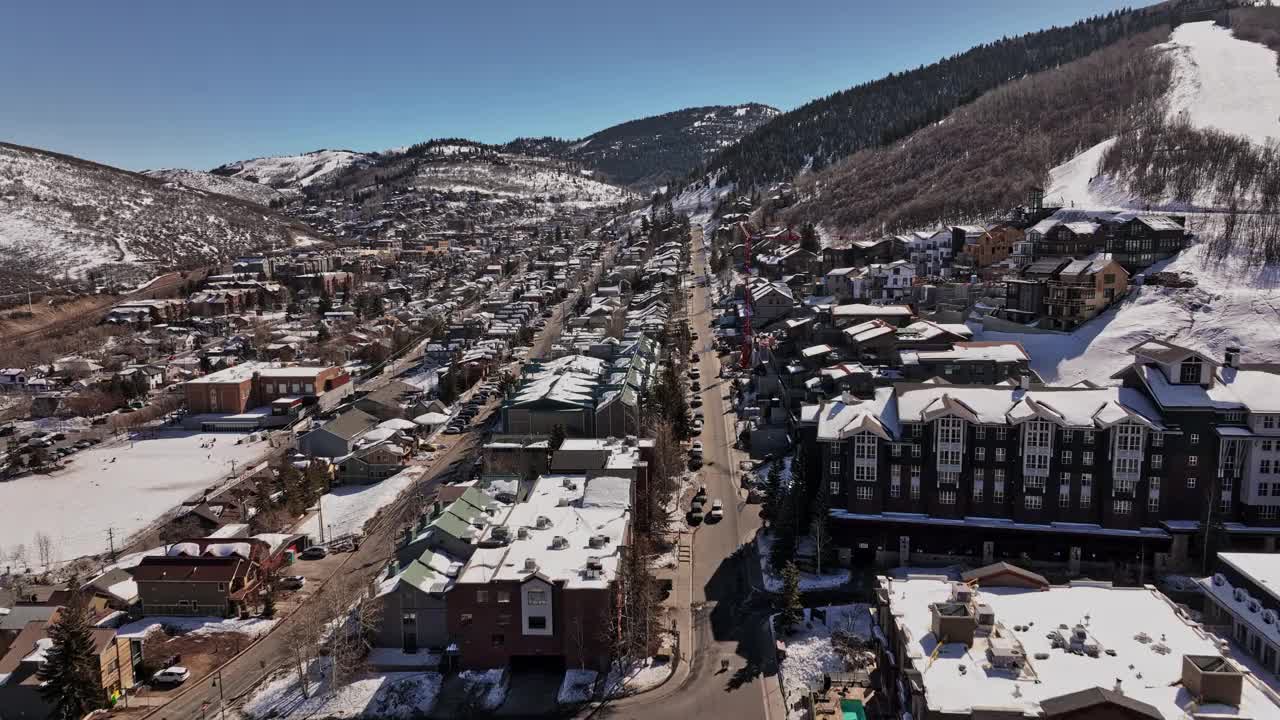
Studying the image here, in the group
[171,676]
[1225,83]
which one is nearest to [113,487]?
[171,676]

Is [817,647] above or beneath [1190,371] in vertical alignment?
beneath

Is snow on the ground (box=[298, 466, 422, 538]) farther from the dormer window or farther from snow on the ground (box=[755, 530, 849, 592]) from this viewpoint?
the dormer window

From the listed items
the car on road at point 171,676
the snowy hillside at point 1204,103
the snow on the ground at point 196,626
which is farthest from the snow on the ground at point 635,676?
the snowy hillside at point 1204,103

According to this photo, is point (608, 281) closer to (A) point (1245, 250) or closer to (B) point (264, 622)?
(A) point (1245, 250)

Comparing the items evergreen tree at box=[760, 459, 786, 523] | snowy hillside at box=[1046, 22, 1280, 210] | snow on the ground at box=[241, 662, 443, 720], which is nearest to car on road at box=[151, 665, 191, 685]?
snow on the ground at box=[241, 662, 443, 720]

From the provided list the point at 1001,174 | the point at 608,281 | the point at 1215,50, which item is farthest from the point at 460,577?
the point at 1215,50

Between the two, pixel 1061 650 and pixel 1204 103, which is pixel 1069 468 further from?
pixel 1204 103
